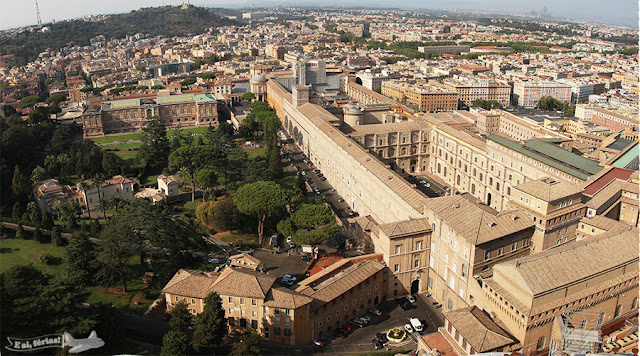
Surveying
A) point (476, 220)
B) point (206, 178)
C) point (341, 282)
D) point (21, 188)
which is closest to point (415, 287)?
point (341, 282)

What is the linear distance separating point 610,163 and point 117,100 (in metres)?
86.9

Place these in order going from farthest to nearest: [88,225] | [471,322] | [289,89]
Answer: [289,89]
[88,225]
[471,322]

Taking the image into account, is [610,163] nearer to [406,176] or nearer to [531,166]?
[531,166]

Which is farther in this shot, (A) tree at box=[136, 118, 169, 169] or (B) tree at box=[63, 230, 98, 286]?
(A) tree at box=[136, 118, 169, 169]

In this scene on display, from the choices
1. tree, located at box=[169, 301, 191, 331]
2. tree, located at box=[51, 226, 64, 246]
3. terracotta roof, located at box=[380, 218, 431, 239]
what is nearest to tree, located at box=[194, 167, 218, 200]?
tree, located at box=[51, 226, 64, 246]

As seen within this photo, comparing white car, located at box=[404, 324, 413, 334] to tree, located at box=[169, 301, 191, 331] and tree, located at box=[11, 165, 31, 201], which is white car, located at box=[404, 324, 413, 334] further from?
tree, located at box=[11, 165, 31, 201]

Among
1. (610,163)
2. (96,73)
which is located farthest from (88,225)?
(96,73)

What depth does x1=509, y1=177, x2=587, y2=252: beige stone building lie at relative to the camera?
→ 41469mm

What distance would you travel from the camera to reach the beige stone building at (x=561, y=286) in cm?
3441

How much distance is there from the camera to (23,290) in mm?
33875

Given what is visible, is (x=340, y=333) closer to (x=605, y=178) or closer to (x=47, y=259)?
(x=47, y=259)

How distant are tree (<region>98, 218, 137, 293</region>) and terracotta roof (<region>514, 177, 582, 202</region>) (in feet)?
112

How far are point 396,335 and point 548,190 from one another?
56.0 feet

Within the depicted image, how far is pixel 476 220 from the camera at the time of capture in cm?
4003
